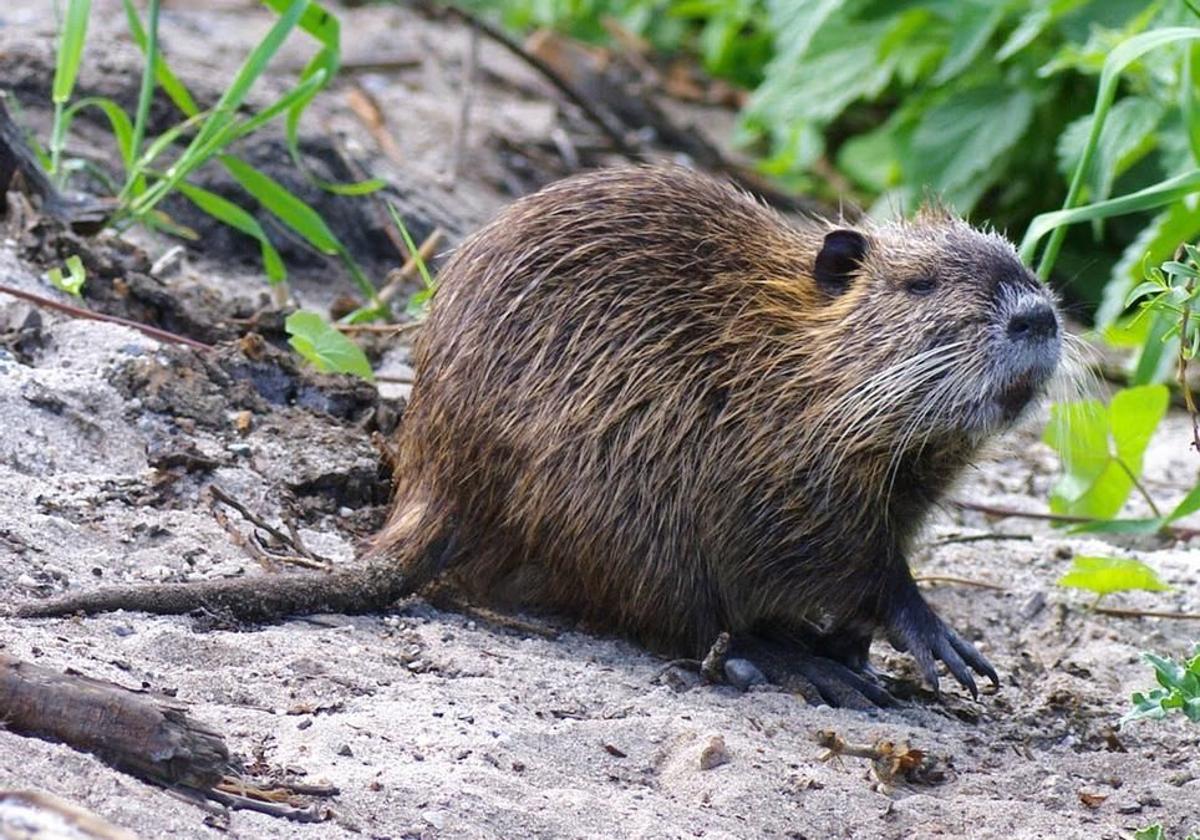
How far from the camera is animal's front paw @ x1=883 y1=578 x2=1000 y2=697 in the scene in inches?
126

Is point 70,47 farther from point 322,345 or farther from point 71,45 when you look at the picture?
point 322,345

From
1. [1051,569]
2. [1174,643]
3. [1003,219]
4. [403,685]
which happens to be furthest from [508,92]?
[403,685]

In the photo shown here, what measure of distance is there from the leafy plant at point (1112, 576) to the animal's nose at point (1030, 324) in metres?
0.53

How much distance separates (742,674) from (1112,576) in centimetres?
87

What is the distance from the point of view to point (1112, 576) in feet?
11.5

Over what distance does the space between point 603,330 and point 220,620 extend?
94 cm

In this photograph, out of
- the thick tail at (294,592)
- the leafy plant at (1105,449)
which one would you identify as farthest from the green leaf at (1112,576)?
the thick tail at (294,592)

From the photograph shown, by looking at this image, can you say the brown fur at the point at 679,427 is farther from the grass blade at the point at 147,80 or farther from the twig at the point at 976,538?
the grass blade at the point at 147,80

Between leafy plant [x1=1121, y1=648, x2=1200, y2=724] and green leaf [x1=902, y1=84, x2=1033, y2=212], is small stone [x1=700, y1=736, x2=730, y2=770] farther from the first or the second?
green leaf [x1=902, y1=84, x2=1033, y2=212]

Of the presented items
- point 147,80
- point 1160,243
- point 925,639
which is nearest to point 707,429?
point 925,639

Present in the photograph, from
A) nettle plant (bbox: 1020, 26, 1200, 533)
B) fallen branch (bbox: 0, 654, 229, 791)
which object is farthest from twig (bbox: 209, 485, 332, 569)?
nettle plant (bbox: 1020, 26, 1200, 533)

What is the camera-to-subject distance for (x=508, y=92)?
6.87 meters

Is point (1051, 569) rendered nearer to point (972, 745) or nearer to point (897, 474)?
point (897, 474)

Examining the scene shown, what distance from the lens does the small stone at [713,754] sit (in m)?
2.59
